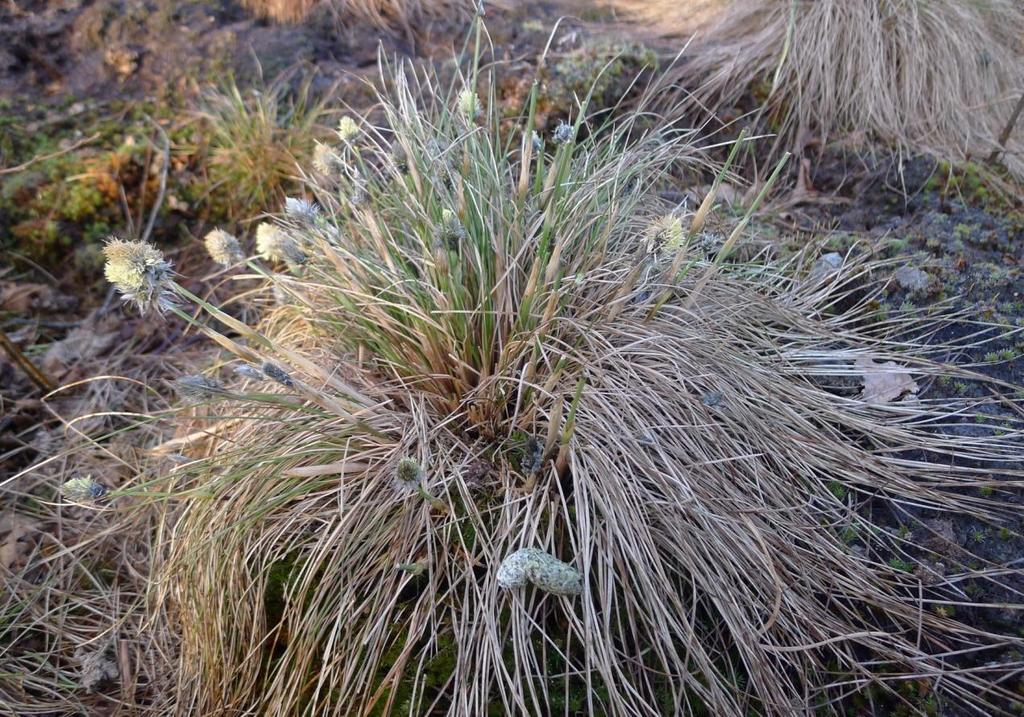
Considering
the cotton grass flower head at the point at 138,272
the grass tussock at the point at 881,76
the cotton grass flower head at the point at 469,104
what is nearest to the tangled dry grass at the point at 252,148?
the cotton grass flower head at the point at 469,104

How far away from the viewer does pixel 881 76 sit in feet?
10.3

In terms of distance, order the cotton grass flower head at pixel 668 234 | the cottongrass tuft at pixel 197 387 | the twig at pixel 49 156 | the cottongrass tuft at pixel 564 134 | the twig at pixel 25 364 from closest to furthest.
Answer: the cottongrass tuft at pixel 197 387, the cotton grass flower head at pixel 668 234, the cottongrass tuft at pixel 564 134, the twig at pixel 25 364, the twig at pixel 49 156

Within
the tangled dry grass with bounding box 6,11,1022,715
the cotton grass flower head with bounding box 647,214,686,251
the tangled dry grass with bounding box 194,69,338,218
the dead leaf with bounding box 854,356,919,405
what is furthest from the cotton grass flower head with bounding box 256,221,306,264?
the dead leaf with bounding box 854,356,919,405

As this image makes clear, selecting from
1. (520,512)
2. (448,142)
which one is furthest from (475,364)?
(448,142)

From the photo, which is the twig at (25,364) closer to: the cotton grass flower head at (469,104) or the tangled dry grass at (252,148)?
the tangled dry grass at (252,148)

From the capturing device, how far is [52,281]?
2.98 m

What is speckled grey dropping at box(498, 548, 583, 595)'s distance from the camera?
1303 millimetres

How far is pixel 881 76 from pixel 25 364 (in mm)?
3758

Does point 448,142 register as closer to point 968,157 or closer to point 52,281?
point 52,281

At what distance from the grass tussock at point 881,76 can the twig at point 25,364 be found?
3.01m

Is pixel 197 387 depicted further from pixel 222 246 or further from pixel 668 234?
pixel 668 234

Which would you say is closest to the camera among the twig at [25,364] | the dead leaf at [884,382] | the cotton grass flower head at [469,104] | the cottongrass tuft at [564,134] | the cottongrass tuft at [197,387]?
the cottongrass tuft at [197,387]

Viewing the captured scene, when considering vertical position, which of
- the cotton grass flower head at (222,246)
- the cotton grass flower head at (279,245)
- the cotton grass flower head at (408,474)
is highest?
the cotton grass flower head at (222,246)

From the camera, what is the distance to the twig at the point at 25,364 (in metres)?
2.24
